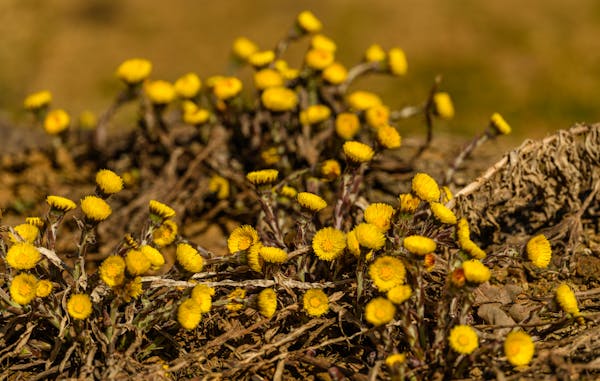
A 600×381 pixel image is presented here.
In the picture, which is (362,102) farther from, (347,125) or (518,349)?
(518,349)

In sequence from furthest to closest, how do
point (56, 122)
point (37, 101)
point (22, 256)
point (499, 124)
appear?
point (56, 122)
point (37, 101)
point (499, 124)
point (22, 256)

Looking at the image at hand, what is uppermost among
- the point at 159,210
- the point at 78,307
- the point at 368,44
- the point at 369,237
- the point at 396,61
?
the point at 368,44

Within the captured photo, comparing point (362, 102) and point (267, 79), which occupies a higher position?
point (362, 102)

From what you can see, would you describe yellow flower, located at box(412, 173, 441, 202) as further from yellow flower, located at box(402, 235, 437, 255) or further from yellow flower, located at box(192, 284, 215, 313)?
yellow flower, located at box(192, 284, 215, 313)

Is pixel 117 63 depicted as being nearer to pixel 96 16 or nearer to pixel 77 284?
pixel 96 16

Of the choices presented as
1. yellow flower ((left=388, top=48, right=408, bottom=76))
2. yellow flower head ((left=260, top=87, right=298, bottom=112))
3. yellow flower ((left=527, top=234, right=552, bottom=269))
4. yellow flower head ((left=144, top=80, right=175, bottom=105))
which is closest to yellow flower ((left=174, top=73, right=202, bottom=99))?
yellow flower head ((left=144, top=80, right=175, bottom=105))

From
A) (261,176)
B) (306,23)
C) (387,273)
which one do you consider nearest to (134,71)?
(306,23)

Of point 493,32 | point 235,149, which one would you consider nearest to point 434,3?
point 493,32
